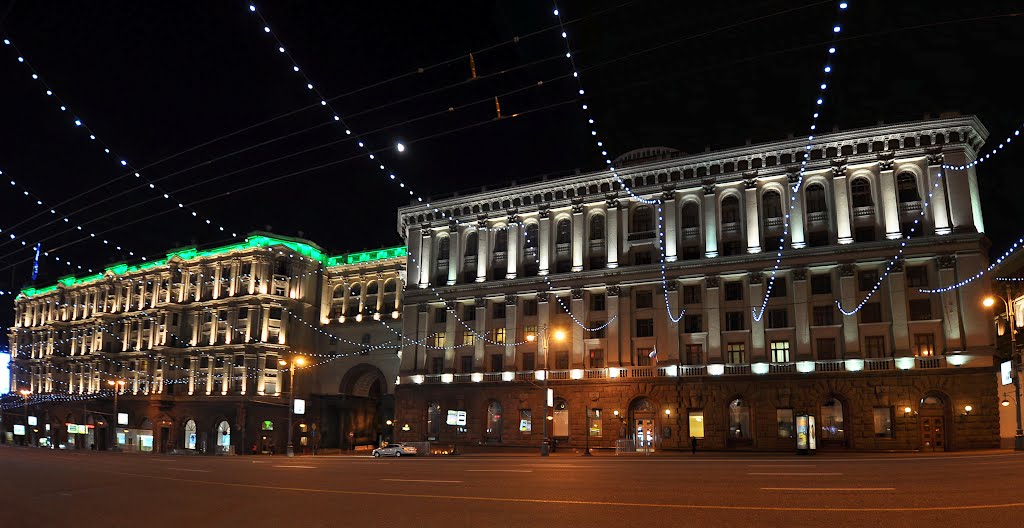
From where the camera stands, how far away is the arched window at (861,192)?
162 feet

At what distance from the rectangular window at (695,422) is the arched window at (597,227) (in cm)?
1403

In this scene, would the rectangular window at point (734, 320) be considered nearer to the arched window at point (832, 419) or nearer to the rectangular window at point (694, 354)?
the rectangular window at point (694, 354)

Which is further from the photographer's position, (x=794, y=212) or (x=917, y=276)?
(x=794, y=212)

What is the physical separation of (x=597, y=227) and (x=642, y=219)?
349 cm

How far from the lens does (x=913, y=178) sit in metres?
48.6

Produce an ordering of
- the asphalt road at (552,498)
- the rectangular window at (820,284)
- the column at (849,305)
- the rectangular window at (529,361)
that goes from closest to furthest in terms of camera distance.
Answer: the asphalt road at (552,498) < the column at (849,305) < the rectangular window at (820,284) < the rectangular window at (529,361)

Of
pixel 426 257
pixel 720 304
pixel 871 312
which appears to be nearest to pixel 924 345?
pixel 871 312

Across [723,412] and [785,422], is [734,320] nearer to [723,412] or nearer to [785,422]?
[723,412]

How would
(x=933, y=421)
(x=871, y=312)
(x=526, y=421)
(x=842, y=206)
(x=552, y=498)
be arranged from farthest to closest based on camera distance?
(x=526, y=421) → (x=842, y=206) → (x=871, y=312) → (x=933, y=421) → (x=552, y=498)

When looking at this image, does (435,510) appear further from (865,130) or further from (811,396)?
(865,130)

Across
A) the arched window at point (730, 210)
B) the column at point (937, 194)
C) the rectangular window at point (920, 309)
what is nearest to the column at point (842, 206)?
the column at point (937, 194)

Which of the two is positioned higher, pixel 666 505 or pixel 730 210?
pixel 730 210

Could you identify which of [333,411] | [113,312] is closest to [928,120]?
[333,411]

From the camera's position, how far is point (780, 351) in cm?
4966
